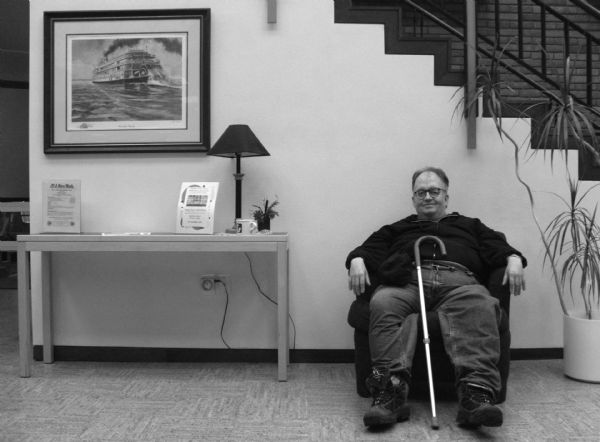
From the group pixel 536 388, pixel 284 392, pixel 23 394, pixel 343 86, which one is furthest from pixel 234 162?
pixel 536 388

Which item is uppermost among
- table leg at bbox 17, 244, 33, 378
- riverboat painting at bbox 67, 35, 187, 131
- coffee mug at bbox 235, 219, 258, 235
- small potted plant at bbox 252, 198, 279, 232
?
riverboat painting at bbox 67, 35, 187, 131

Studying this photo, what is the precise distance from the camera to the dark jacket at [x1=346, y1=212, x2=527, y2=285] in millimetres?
2861

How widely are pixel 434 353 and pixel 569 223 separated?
1204mm

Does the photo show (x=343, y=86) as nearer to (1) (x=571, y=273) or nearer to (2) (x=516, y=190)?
(2) (x=516, y=190)

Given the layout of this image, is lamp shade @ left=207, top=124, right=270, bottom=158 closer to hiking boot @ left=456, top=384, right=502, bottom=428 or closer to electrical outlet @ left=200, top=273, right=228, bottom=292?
electrical outlet @ left=200, top=273, right=228, bottom=292

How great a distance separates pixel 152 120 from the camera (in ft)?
11.1

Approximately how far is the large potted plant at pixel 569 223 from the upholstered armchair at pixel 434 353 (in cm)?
51

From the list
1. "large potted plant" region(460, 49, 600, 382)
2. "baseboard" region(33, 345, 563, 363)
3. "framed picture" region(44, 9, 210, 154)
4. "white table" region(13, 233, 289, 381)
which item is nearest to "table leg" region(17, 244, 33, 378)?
"white table" region(13, 233, 289, 381)

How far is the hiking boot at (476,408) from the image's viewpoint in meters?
2.23

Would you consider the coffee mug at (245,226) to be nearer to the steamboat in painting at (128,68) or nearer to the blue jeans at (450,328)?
the blue jeans at (450,328)

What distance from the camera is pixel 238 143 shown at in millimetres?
3064

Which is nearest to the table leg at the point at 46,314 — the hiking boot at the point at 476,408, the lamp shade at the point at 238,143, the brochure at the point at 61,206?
the brochure at the point at 61,206

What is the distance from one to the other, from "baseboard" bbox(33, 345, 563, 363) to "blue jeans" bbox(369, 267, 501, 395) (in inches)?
33.2

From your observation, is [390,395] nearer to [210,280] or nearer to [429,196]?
[429,196]
